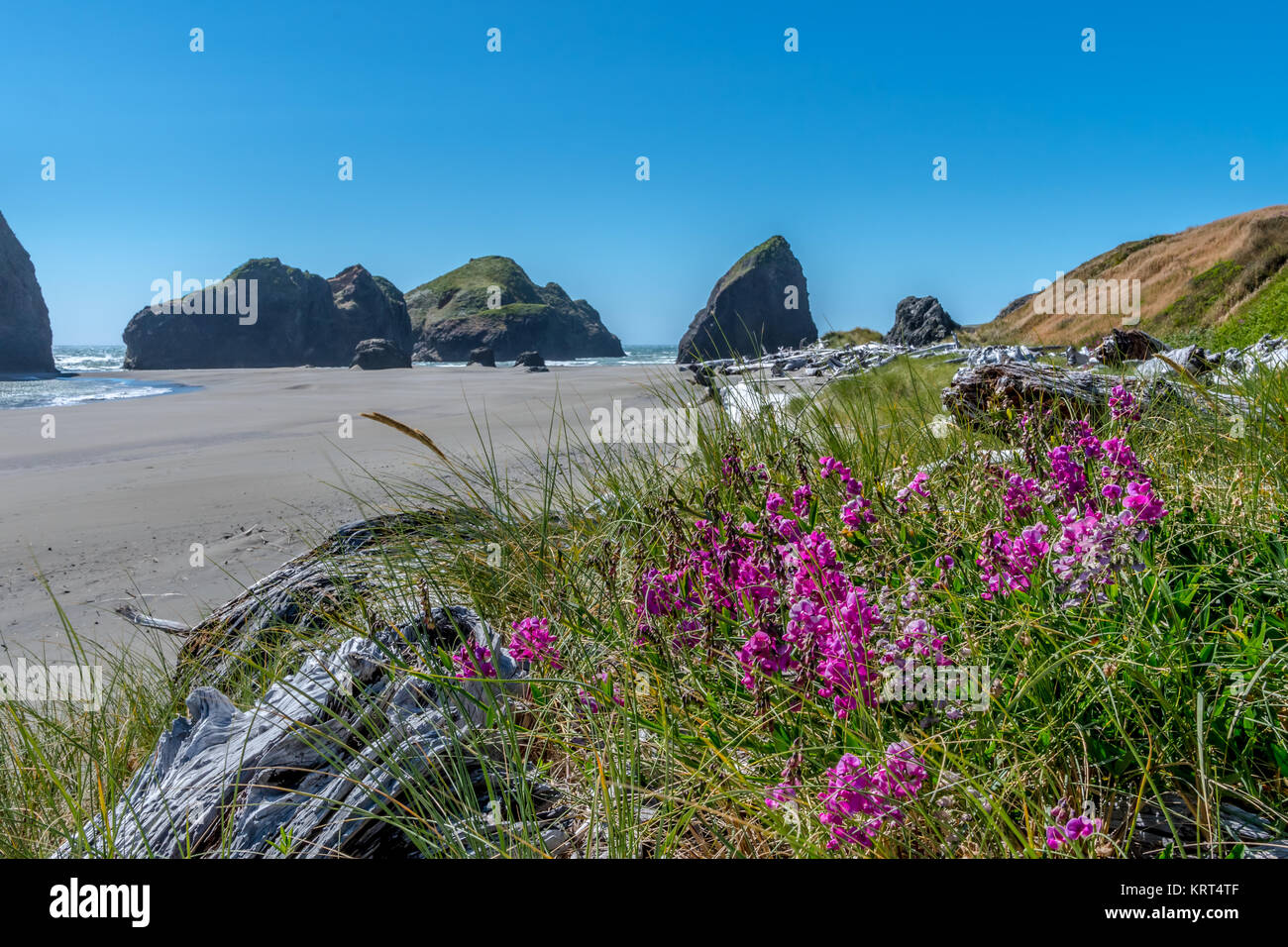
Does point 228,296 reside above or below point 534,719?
above

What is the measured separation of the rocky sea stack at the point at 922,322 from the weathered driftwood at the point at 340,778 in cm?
2673

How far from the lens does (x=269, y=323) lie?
248 feet

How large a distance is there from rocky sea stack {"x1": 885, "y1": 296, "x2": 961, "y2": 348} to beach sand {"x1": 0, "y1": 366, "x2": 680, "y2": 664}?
15027 millimetres

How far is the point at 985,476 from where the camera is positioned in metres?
2.80

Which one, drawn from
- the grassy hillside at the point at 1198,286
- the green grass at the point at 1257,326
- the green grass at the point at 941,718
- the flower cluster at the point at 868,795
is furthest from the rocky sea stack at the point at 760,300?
the flower cluster at the point at 868,795

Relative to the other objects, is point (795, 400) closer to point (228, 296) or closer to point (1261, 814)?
point (1261, 814)

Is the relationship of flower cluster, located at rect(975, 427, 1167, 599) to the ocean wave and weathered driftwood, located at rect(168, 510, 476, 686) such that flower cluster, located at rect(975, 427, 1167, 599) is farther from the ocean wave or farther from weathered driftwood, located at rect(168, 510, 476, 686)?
the ocean wave

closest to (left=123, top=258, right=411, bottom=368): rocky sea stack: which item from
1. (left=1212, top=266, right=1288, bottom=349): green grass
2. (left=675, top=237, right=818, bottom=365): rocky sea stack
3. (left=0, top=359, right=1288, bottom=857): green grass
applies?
(left=675, top=237, right=818, bottom=365): rocky sea stack

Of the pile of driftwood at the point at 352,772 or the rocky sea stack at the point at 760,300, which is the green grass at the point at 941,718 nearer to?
the pile of driftwood at the point at 352,772

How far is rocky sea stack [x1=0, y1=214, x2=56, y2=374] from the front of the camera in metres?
54.5

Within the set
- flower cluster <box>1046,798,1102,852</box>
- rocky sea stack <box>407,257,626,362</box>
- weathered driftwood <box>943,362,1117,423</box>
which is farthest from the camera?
rocky sea stack <box>407,257,626,362</box>

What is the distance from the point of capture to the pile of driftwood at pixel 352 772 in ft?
5.74
